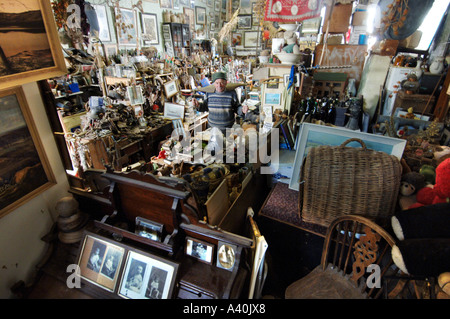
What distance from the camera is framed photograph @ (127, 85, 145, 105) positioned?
461cm

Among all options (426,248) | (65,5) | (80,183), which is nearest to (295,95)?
(426,248)

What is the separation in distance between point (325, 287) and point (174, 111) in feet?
13.3

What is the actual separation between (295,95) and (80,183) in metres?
3.17

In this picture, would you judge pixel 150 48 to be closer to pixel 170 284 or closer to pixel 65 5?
pixel 65 5

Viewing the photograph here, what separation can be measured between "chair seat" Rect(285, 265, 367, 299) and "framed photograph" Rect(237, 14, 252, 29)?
12581 millimetres

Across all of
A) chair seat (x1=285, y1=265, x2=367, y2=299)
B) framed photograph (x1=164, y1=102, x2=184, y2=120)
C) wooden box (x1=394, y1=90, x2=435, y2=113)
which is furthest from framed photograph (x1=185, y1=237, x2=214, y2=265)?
wooden box (x1=394, y1=90, x2=435, y2=113)

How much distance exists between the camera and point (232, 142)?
330 cm

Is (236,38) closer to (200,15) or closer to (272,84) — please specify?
(200,15)

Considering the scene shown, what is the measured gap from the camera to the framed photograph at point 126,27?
5.98 metres

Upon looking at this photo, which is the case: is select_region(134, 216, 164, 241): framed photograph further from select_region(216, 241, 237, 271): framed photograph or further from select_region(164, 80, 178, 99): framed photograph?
select_region(164, 80, 178, 99): framed photograph

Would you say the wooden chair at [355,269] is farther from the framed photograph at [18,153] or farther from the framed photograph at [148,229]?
the framed photograph at [18,153]

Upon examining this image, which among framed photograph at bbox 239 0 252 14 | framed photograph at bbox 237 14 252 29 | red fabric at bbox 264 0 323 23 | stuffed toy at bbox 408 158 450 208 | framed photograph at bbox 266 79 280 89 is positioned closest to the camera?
stuffed toy at bbox 408 158 450 208

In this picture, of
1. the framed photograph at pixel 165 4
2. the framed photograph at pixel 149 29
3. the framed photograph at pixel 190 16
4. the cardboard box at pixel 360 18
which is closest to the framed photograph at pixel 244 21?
the framed photograph at pixel 190 16

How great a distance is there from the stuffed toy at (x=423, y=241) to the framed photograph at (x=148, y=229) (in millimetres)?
1575
